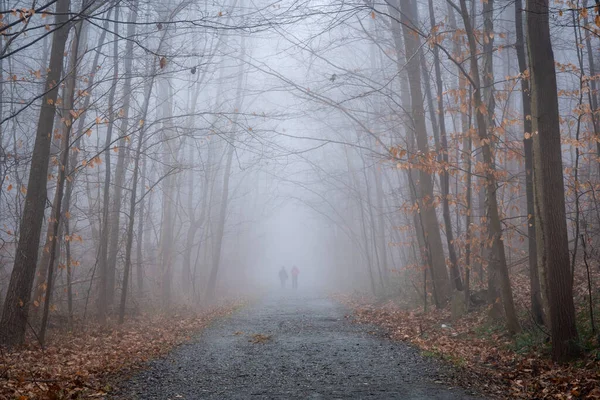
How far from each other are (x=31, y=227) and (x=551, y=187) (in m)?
9.06

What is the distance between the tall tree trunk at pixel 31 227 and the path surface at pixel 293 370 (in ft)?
10.0

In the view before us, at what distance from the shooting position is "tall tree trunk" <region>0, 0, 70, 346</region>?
916cm

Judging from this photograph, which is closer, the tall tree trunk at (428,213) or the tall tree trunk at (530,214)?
the tall tree trunk at (530,214)

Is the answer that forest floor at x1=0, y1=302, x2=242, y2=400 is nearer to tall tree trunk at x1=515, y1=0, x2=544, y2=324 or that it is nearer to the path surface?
the path surface

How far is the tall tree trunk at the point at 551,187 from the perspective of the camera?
6.71 m

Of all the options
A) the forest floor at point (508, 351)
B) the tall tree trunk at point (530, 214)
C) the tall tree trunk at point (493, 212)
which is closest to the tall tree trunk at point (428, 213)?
the forest floor at point (508, 351)

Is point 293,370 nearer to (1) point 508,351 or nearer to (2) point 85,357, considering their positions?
(1) point 508,351

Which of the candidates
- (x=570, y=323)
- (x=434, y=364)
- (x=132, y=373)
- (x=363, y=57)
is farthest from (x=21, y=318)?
(x=363, y=57)

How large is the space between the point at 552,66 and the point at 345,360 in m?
5.29

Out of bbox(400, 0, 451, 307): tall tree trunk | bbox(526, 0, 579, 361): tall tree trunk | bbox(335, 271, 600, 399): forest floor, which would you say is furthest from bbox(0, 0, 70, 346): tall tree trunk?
bbox(400, 0, 451, 307): tall tree trunk

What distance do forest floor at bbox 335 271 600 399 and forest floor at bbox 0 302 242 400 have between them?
4.65m

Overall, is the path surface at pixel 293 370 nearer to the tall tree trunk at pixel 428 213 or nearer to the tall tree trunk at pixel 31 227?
the tall tree trunk at pixel 31 227

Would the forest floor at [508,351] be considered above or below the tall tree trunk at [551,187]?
below

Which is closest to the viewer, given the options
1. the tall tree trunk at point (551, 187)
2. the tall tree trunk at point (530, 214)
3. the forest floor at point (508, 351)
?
the forest floor at point (508, 351)
